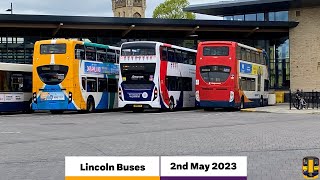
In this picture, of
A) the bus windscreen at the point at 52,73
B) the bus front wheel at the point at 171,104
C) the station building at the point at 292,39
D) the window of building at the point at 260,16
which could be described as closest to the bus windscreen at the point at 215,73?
the bus front wheel at the point at 171,104

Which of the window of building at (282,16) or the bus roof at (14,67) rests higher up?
the window of building at (282,16)

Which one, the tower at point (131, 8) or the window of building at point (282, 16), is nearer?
the window of building at point (282, 16)

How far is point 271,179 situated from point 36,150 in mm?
6148

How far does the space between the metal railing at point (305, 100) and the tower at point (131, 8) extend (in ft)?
217

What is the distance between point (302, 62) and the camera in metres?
42.8

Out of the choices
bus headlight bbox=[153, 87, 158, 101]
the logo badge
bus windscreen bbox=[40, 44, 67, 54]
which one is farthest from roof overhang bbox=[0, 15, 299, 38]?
the logo badge

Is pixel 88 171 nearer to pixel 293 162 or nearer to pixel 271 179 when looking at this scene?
pixel 271 179

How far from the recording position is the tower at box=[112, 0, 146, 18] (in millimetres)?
100312

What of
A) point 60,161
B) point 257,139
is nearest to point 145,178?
point 60,161

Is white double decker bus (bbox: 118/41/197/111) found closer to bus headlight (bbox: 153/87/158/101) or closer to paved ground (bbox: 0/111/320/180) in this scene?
bus headlight (bbox: 153/87/158/101)

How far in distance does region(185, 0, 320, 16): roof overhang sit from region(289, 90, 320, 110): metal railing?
330 inches

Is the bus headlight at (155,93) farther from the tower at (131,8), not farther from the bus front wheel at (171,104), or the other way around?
the tower at (131,8)

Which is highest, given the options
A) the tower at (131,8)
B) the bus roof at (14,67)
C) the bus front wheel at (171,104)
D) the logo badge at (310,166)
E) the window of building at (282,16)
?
the tower at (131,8)

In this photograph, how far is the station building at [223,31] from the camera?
39.2 m
